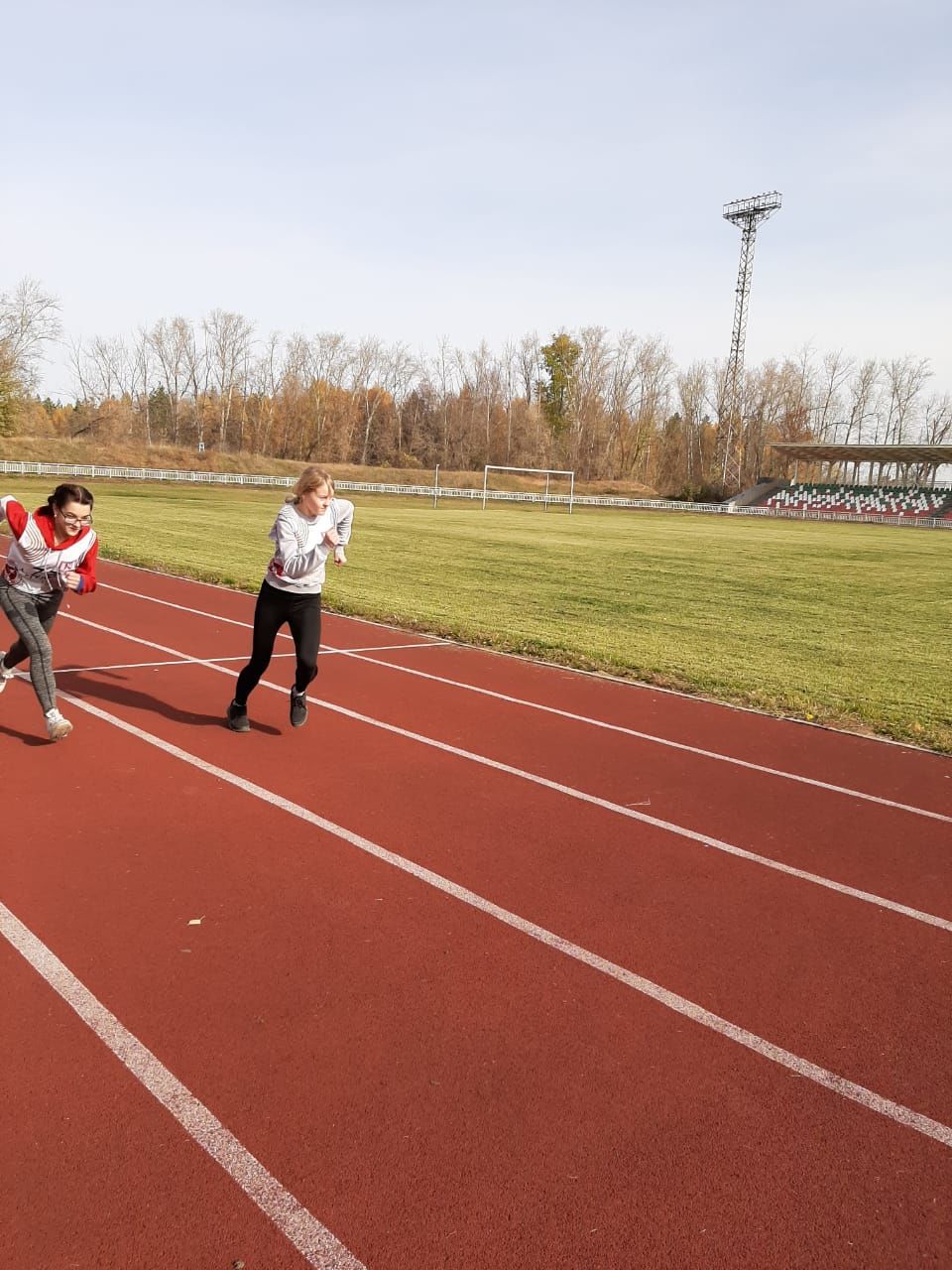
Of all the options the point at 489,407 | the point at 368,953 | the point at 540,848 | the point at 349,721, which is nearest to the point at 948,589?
the point at 349,721

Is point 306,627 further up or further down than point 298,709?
further up

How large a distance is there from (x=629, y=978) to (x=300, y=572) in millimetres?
4141

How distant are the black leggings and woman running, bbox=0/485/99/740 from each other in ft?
4.05

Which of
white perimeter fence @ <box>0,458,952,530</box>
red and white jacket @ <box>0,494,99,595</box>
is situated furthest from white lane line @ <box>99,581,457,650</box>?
white perimeter fence @ <box>0,458,952,530</box>

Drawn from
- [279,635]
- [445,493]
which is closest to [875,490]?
[445,493]

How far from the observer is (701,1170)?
3.09 metres

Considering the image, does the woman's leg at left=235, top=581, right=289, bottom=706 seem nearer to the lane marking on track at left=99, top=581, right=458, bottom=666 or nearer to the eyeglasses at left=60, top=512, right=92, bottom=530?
the eyeglasses at left=60, top=512, right=92, bottom=530

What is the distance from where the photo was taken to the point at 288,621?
7527 mm

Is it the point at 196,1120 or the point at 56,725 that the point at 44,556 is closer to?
the point at 56,725

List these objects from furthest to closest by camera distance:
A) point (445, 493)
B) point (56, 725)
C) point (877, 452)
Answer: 1. point (445, 493)
2. point (877, 452)
3. point (56, 725)

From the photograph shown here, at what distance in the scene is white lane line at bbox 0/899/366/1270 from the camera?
2762 millimetres

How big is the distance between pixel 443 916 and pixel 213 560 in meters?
16.5

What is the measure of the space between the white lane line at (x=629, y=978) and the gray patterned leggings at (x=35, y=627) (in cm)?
139

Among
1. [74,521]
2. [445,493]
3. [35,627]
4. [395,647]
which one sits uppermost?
[74,521]
